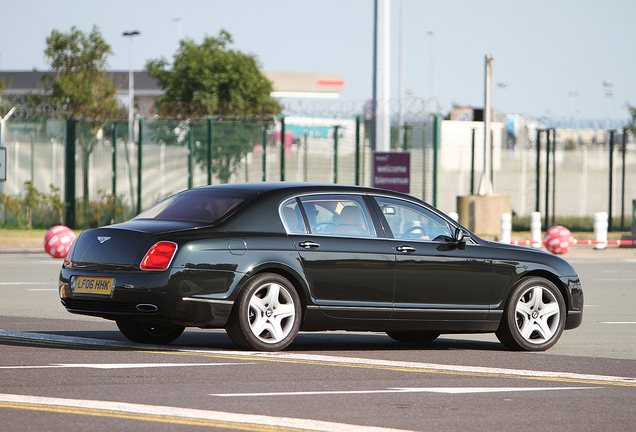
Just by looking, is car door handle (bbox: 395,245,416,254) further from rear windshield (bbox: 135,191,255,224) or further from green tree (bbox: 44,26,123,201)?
green tree (bbox: 44,26,123,201)

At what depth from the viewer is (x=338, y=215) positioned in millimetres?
8883

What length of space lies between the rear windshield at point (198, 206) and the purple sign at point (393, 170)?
12831 millimetres

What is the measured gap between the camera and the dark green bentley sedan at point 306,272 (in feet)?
26.4

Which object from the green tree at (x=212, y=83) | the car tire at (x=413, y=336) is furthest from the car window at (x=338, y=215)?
the green tree at (x=212, y=83)

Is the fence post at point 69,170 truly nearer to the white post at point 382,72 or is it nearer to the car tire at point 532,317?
the white post at point 382,72

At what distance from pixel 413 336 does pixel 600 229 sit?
16197mm

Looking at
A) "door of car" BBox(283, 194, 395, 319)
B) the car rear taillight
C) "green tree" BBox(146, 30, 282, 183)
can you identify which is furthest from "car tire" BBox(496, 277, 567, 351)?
"green tree" BBox(146, 30, 282, 183)

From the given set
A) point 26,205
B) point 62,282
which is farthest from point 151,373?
point 26,205

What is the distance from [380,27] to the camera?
2145 centimetres

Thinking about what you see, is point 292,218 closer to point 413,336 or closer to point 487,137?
point 413,336

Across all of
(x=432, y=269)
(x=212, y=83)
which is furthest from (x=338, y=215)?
(x=212, y=83)

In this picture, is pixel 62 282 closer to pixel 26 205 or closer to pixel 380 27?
pixel 380 27

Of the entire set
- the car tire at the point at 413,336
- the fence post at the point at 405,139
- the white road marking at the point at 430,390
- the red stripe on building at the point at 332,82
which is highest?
the red stripe on building at the point at 332,82

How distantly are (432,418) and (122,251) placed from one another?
10.8 feet
